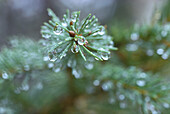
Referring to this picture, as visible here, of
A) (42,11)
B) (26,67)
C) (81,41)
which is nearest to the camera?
(81,41)

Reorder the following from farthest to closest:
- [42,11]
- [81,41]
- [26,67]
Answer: [42,11], [26,67], [81,41]

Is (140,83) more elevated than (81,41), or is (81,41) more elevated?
(81,41)

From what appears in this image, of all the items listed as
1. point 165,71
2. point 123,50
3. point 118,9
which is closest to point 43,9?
point 118,9

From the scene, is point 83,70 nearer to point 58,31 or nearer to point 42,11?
point 58,31

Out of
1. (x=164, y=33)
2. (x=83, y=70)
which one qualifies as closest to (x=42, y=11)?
(x=83, y=70)

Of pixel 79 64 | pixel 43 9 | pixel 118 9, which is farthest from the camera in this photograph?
pixel 43 9

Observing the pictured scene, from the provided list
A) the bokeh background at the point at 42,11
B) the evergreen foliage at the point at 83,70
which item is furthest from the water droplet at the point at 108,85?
the bokeh background at the point at 42,11

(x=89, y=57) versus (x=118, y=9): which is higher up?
(x=118, y=9)

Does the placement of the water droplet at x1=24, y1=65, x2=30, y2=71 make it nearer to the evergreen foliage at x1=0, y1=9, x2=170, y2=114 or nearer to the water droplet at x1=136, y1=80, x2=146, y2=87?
the evergreen foliage at x1=0, y1=9, x2=170, y2=114

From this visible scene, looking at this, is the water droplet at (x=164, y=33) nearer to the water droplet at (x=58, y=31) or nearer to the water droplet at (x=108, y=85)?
the water droplet at (x=108, y=85)

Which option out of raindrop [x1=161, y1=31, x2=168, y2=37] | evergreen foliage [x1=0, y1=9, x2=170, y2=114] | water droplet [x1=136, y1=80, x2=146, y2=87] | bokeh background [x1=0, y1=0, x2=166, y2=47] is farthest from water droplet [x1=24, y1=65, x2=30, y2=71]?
bokeh background [x1=0, y1=0, x2=166, y2=47]

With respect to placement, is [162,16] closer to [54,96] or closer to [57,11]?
[54,96]
